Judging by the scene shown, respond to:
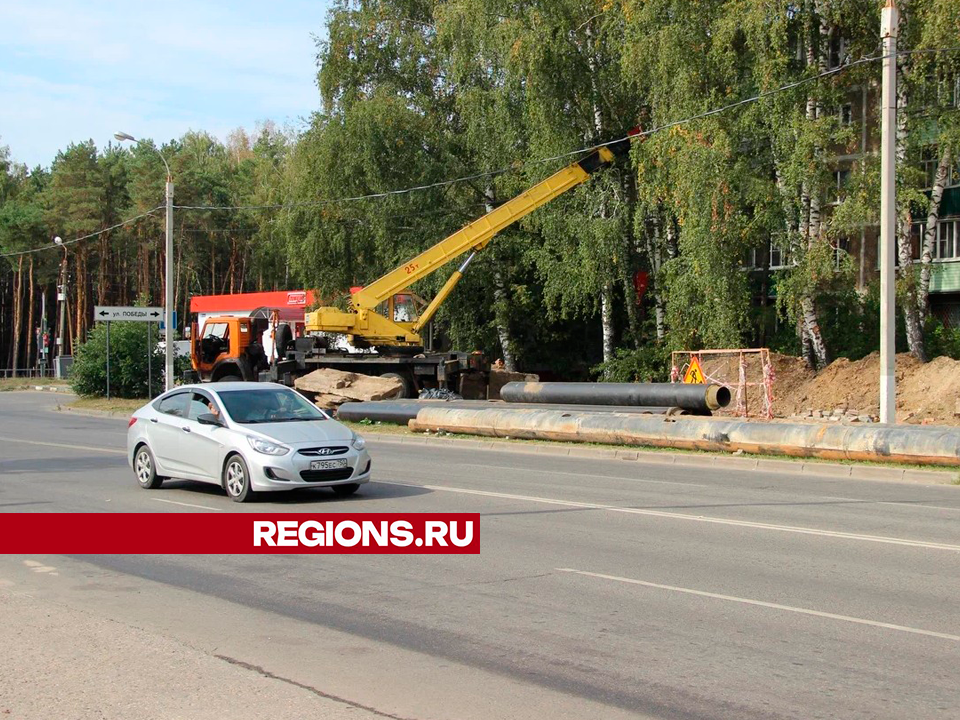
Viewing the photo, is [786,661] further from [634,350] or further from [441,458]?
[634,350]

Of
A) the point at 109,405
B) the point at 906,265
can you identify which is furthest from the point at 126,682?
the point at 109,405

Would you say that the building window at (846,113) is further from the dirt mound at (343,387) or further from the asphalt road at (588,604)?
the asphalt road at (588,604)

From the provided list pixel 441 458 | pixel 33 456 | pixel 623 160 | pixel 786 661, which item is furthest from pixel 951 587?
pixel 623 160

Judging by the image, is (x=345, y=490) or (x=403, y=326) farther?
(x=403, y=326)

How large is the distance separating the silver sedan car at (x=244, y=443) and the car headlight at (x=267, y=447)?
12 mm

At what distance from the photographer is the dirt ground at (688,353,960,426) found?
26.0m

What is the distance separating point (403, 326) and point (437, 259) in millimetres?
2368

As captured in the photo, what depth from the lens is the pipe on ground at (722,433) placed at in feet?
56.3

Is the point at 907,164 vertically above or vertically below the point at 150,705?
above

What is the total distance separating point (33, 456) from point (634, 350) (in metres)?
21.8

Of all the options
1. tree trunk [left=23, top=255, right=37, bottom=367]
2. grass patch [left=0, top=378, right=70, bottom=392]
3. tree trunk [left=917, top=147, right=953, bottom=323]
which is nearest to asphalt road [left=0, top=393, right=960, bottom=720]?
tree trunk [left=917, top=147, right=953, bottom=323]

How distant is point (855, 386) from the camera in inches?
1150

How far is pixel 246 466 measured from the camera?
1254 centimetres

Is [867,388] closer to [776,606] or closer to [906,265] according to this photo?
[906,265]
